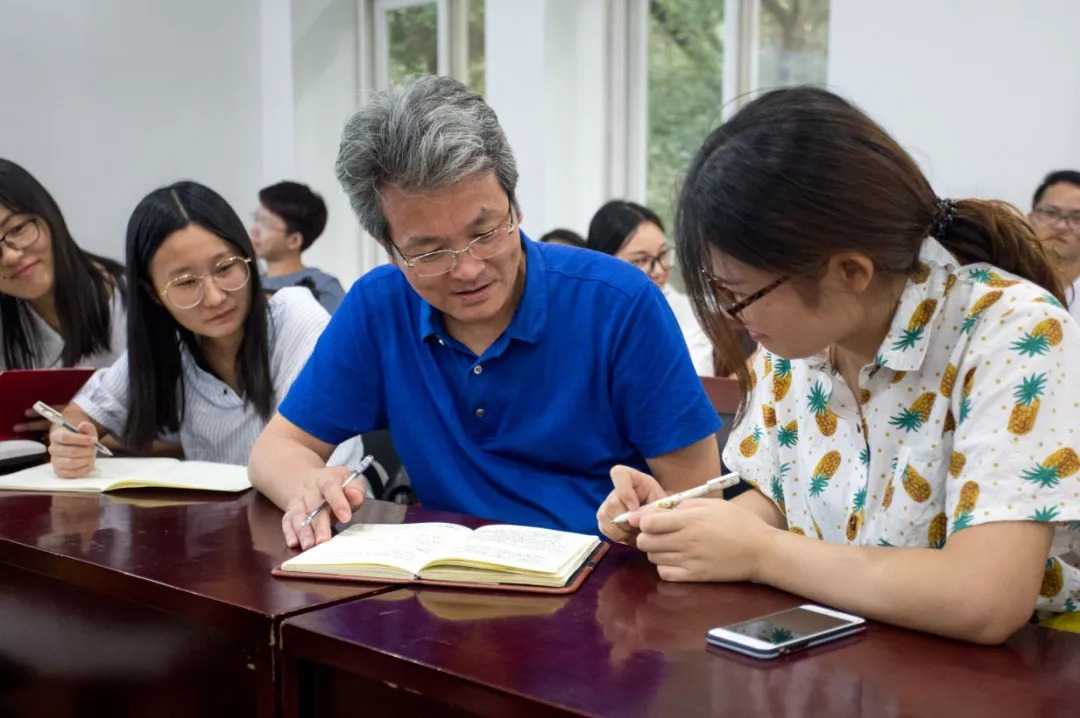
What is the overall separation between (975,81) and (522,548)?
2.74 metres

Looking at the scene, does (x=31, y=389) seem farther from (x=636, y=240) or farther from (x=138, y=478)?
(x=636, y=240)

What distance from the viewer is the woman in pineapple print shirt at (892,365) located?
103cm

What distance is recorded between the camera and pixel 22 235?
2.63 meters

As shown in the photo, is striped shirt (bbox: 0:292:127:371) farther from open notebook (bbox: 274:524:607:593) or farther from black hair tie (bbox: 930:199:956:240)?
black hair tie (bbox: 930:199:956:240)

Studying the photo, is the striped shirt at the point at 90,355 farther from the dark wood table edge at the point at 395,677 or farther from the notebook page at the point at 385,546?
the dark wood table edge at the point at 395,677

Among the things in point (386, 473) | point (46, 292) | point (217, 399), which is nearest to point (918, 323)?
point (386, 473)

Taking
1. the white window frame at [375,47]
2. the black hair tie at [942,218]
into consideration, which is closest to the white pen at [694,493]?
the black hair tie at [942,218]

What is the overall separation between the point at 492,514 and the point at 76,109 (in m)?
3.99

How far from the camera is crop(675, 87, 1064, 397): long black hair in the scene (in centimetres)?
106

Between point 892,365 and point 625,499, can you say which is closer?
point 892,365

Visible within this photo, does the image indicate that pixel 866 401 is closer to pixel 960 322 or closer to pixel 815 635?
pixel 960 322

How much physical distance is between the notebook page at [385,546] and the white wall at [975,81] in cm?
236

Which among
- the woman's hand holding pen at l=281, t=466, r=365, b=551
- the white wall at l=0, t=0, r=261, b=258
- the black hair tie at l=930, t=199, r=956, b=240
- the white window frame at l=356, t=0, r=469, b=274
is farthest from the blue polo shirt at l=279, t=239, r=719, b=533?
the white window frame at l=356, t=0, r=469, b=274

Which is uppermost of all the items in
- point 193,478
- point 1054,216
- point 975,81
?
point 975,81
